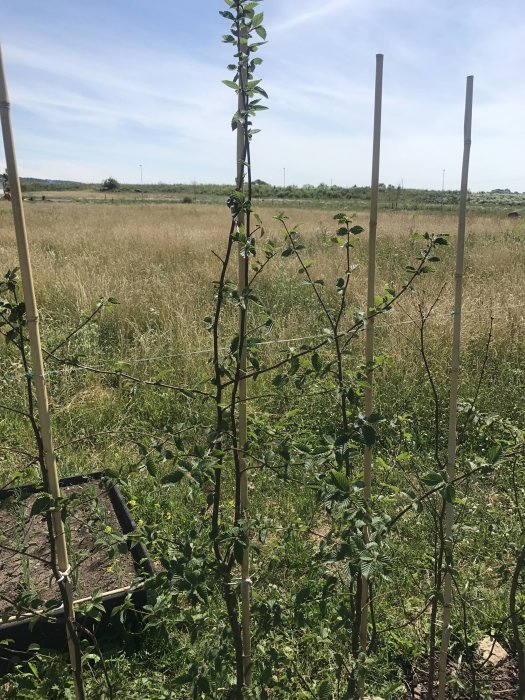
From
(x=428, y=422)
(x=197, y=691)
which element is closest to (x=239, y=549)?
(x=197, y=691)

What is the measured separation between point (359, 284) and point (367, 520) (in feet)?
17.5

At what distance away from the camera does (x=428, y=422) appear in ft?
11.8

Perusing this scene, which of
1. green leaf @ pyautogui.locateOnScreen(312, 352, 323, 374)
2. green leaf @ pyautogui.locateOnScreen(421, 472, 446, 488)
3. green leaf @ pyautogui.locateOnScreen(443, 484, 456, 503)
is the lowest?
green leaf @ pyautogui.locateOnScreen(443, 484, 456, 503)

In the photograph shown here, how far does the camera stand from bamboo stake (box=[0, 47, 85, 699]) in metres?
1.02

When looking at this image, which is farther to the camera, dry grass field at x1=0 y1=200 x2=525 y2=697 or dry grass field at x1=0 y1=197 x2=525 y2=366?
dry grass field at x1=0 y1=197 x2=525 y2=366

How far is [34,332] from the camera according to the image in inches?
44.3

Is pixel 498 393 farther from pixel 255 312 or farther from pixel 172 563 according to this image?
pixel 172 563

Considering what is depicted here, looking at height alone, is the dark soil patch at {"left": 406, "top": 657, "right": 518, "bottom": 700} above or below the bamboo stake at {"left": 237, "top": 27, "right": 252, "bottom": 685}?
below

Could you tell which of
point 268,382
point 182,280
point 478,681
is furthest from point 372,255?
point 182,280

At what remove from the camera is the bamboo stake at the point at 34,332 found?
3.34 ft

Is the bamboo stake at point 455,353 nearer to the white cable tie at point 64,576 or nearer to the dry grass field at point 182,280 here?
the dry grass field at point 182,280

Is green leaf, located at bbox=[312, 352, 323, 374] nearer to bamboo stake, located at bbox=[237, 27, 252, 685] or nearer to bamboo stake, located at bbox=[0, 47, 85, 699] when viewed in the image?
bamboo stake, located at bbox=[237, 27, 252, 685]

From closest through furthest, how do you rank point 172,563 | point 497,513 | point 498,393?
point 172,563 → point 497,513 → point 498,393

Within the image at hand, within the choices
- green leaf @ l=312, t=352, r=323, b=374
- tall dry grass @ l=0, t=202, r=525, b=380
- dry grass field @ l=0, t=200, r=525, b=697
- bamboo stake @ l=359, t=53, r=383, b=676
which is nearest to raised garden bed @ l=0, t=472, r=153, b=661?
dry grass field @ l=0, t=200, r=525, b=697
